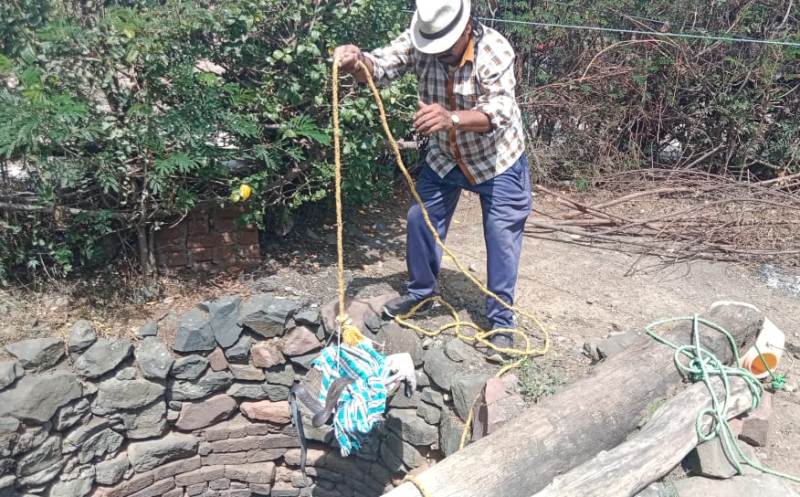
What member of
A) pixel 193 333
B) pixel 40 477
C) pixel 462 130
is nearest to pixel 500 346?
pixel 462 130

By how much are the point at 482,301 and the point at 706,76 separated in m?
4.21

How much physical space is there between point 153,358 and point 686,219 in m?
4.54

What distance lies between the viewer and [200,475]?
4598mm

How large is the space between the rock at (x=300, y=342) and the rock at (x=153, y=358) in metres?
0.72

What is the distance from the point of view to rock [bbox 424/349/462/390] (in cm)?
369

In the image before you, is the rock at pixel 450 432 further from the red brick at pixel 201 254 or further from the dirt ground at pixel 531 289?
the red brick at pixel 201 254

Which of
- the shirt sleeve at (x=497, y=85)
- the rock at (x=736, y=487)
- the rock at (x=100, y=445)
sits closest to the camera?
the rock at (x=736, y=487)

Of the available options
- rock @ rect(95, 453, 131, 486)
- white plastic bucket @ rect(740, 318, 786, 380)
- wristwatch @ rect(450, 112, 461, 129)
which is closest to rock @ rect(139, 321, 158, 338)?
rock @ rect(95, 453, 131, 486)

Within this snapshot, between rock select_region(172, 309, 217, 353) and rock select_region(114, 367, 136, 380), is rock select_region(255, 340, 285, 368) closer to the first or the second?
rock select_region(172, 309, 217, 353)

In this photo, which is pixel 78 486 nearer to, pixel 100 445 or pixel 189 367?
pixel 100 445

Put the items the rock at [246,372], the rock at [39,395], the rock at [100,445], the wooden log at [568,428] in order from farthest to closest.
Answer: the rock at [246,372] → the rock at [100,445] → the rock at [39,395] → the wooden log at [568,428]

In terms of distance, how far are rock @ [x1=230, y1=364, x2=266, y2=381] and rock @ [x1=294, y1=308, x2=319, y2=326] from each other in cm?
44

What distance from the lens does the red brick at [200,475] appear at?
179 inches

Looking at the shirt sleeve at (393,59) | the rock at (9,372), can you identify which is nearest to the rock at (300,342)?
the rock at (9,372)
